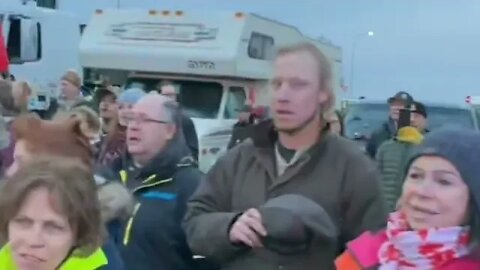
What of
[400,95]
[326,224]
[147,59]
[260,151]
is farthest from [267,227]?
[147,59]

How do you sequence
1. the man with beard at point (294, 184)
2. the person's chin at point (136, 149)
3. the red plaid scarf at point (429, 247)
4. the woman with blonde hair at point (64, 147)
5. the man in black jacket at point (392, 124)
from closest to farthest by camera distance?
the red plaid scarf at point (429, 247), the man with beard at point (294, 184), the woman with blonde hair at point (64, 147), the person's chin at point (136, 149), the man in black jacket at point (392, 124)

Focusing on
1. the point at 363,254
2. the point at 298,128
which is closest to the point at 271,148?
the point at 298,128

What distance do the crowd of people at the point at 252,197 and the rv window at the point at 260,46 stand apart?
10.0 m

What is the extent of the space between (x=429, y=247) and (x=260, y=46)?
13.6 meters

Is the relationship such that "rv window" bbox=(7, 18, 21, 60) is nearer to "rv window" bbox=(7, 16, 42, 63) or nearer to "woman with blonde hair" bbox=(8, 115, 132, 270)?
"rv window" bbox=(7, 16, 42, 63)

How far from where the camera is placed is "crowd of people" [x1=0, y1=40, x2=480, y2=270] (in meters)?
3.25

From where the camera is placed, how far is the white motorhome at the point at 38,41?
54.2ft

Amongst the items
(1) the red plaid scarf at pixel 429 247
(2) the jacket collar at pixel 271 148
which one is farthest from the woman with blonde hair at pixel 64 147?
(1) the red plaid scarf at pixel 429 247

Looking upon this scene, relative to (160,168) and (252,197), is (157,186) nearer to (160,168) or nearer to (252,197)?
(160,168)

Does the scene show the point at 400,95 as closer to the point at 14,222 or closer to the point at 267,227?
the point at 267,227

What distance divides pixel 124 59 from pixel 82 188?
12382 mm

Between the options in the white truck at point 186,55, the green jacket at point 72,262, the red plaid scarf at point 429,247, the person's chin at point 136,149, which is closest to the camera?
the red plaid scarf at point 429,247

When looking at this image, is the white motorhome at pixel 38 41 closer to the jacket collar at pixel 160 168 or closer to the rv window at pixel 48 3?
the rv window at pixel 48 3

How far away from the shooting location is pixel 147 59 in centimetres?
1541
